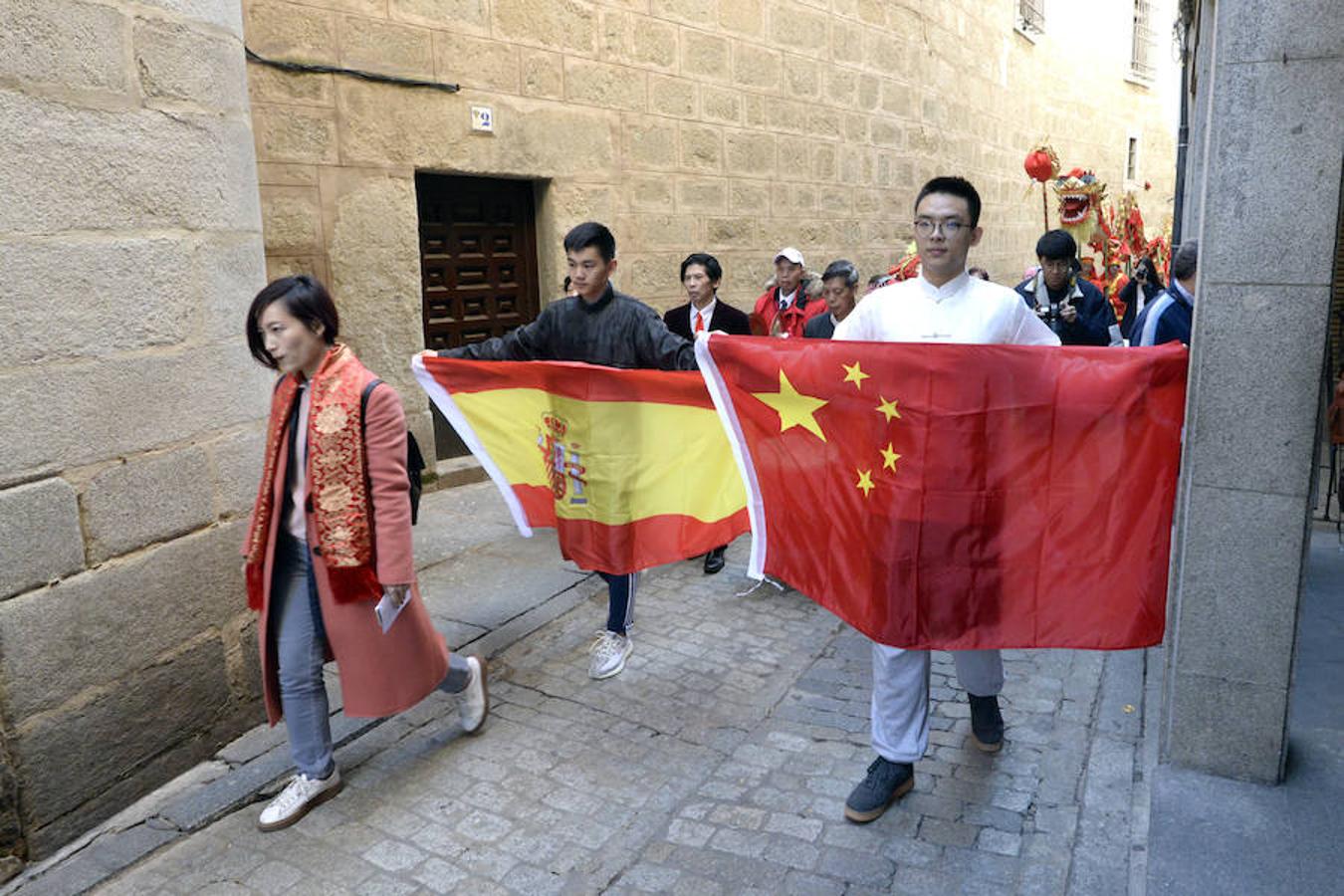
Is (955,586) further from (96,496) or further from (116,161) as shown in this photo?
(116,161)

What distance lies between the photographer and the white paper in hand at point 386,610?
3352 millimetres

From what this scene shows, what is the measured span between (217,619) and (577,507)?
150cm

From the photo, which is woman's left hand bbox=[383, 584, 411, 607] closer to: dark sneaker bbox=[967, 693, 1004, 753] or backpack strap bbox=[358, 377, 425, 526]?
backpack strap bbox=[358, 377, 425, 526]

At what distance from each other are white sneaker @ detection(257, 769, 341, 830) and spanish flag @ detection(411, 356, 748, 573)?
1.41 m

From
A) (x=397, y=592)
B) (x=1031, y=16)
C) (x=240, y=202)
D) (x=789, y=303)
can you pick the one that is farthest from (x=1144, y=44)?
(x=397, y=592)

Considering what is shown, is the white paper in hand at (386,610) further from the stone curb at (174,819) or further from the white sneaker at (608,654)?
the white sneaker at (608,654)

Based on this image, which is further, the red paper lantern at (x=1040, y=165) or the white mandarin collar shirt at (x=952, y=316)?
the red paper lantern at (x=1040, y=165)

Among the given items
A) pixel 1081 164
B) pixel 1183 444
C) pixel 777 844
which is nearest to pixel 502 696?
pixel 777 844

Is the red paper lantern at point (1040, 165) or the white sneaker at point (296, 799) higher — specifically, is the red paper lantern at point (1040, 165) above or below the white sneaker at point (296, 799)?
above

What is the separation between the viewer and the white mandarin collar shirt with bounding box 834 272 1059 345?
322 centimetres

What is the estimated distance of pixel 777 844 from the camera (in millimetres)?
3225

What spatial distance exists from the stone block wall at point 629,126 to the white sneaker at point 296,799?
13.8 ft

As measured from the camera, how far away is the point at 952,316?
128 inches

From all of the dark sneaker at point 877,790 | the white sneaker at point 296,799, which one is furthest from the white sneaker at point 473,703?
the dark sneaker at point 877,790
